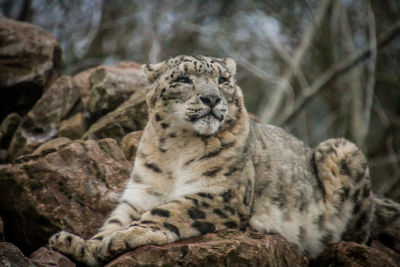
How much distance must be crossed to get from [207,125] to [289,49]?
33.6 ft

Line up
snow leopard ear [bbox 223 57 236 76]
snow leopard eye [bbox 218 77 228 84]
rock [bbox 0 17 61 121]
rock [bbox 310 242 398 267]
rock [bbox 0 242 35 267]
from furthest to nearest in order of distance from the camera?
1. rock [bbox 0 17 61 121]
2. snow leopard ear [bbox 223 57 236 76]
3. snow leopard eye [bbox 218 77 228 84]
4. rock [bbox 310 242 398 267]
5. rock [bbox 0 242 35 267]

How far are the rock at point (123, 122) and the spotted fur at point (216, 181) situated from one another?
7.00ft

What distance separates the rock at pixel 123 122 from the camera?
7.89 m

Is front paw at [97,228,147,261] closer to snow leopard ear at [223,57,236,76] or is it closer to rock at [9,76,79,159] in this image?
snow leopard ear at [223,57,236,76]

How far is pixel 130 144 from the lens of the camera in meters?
7.25

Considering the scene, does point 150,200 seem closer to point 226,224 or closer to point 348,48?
point 226,224

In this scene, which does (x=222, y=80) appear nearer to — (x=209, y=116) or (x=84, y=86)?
(x=209, y=116)

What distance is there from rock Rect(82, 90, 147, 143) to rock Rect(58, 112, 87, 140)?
821 mm

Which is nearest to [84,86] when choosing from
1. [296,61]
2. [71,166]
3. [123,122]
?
[123,122]

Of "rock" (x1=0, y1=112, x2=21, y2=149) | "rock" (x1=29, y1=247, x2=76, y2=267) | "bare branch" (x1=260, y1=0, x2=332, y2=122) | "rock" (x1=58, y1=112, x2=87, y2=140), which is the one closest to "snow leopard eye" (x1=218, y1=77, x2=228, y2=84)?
"rock" (x1=29, y1=247, x2=76, y2=267)

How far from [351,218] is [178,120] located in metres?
2.48

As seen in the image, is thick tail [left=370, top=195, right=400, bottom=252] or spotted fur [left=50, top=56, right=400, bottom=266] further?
thick tail [left=370, top=195, right=400, bottom=252]

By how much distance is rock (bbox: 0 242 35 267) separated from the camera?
146 inches

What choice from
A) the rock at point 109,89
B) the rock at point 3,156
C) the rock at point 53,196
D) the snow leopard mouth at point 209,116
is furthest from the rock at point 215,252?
the rock at point 3,156
